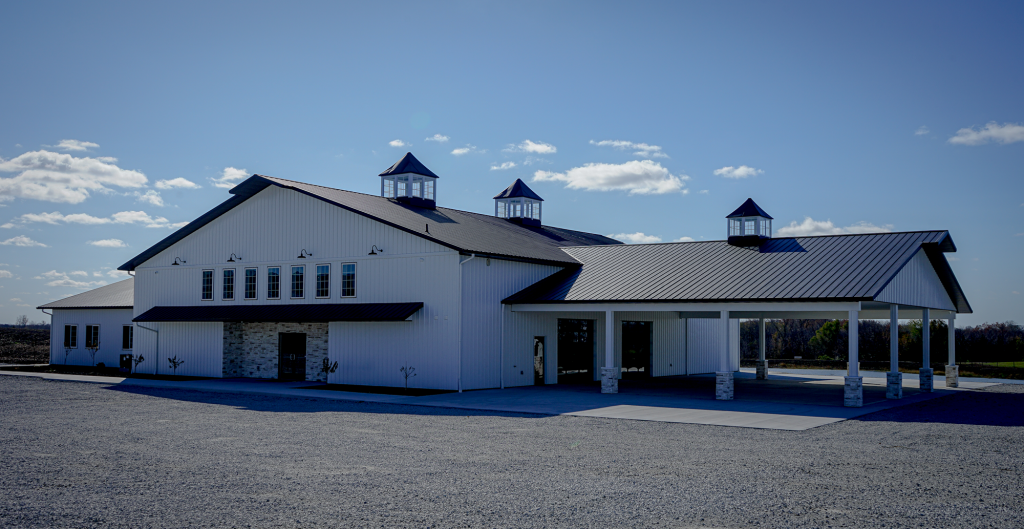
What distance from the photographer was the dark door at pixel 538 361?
26297 mm

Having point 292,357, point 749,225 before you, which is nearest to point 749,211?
point 749,225

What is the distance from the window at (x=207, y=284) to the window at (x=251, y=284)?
206 cm

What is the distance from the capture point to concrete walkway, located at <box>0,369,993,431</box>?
1731 cm

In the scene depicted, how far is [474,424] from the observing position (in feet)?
52.0

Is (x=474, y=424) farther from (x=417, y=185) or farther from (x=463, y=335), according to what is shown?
(x=417, y=185)

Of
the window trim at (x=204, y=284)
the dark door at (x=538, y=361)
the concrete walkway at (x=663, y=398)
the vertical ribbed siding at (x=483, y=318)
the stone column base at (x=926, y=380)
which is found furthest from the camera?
the window trim at (x=204, y=284)

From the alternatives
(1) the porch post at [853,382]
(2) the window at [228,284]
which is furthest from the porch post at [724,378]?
(2) the window at [228,284]

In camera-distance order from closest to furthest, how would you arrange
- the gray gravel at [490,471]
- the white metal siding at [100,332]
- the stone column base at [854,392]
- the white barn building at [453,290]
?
the gray gravel at [490,471], the stone column base at [854,392], the white barn building at [453,290], the white metal siding at [100,332]

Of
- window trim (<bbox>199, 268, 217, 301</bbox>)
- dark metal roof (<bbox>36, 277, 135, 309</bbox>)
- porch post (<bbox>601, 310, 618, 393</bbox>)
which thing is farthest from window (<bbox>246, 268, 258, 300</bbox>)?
porch post (<bbox>601, 310, 618, 393</bbox>)

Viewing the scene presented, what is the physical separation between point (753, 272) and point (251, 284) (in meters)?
17.4

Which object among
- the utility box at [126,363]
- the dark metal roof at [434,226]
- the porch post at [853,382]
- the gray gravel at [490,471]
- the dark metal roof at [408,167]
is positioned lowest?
the utility box at [126,363]

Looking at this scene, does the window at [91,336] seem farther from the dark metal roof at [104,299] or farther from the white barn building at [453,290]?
the white barn building at [453,290]

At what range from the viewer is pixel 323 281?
27.0 metres

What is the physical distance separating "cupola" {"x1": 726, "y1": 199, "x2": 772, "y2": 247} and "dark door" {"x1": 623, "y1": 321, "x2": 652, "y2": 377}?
5.33 metres
